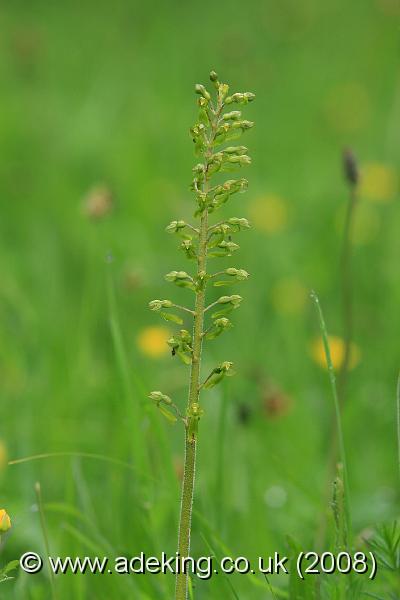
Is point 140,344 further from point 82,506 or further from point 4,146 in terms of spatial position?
point 4,146

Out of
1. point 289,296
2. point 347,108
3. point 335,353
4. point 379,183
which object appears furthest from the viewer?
point 347,108

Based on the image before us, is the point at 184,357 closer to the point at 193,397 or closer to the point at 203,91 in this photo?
the point at 193,397

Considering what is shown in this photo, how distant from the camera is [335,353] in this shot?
3.54m

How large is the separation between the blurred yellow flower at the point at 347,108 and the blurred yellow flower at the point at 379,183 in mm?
1237

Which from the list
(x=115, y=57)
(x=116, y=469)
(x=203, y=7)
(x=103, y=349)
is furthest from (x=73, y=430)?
(x=203, y=7)

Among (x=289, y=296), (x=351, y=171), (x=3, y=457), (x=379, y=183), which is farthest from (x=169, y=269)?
(x=351, y=171)

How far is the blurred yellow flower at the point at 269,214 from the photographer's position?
4727 millimetres

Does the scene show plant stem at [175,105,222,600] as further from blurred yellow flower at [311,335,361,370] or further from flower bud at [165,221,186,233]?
blurred yellow flower at [311,335,361,370]

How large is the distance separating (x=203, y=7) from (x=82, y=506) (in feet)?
24.1

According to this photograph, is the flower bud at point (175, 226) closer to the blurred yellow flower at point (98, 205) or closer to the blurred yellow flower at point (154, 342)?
the blurred yellow flower at point (98, 205)

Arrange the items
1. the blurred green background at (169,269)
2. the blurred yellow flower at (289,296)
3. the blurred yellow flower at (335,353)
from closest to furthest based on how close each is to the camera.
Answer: the blurred green background at (169,269) < the blurred yellow flower at (335,353) < the blurred yellow flower at (289,296)

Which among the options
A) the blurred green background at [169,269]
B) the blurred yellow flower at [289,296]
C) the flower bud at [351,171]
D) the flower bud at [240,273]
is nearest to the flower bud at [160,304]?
the flower bud at [240,273]

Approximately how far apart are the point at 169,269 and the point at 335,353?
44.5 inches

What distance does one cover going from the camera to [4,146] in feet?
18.7
